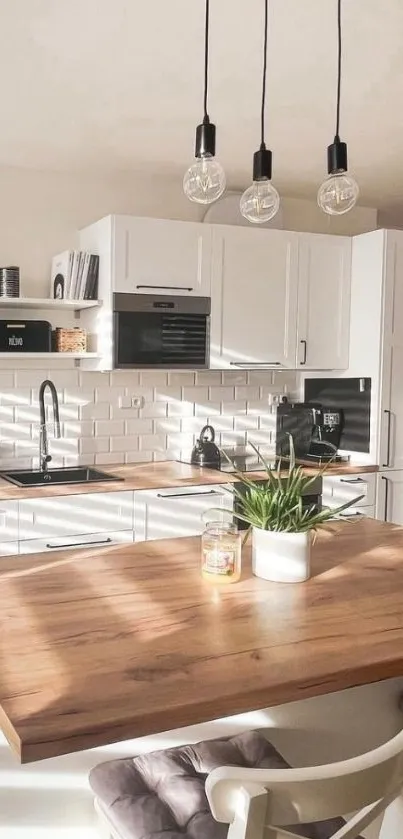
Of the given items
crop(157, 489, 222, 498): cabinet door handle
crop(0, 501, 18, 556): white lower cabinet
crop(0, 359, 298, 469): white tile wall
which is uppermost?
crop(0, 359, 298, 469): white tile wall

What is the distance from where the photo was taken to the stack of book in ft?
12.5

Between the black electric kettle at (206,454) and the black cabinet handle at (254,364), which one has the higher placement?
the black cabinet handle at (254,364)

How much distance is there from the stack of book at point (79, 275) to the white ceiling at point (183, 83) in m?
0.51

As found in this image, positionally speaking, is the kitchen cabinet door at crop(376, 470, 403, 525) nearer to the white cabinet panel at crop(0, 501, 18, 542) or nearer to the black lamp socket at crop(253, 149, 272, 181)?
the white cabinet panel at crop(0, 501, 18, 542)

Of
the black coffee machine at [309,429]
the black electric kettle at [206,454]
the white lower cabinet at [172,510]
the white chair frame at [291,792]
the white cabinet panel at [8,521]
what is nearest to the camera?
the white chair frame at [291,792]

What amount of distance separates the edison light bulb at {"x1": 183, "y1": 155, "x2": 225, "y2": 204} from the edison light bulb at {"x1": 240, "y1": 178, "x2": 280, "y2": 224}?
5.9 inches

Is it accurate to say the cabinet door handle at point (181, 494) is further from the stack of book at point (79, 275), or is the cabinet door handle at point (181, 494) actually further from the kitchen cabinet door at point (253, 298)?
the stack of book at point (79, 275)

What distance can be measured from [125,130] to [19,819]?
2851mm

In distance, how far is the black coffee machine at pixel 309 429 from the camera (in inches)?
175

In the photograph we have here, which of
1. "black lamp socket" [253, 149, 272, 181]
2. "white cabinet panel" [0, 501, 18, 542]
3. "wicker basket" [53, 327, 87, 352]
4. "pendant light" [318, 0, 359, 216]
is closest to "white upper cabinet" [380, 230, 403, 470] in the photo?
"wicker basket" [53, 327, 87, 352]

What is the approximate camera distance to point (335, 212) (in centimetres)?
217

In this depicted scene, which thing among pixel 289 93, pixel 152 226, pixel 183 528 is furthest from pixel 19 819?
pixel 152 226

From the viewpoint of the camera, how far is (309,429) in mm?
4535

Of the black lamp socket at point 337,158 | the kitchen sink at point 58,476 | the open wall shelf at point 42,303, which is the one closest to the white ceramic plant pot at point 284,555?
the black lamp socket at point 337,158
